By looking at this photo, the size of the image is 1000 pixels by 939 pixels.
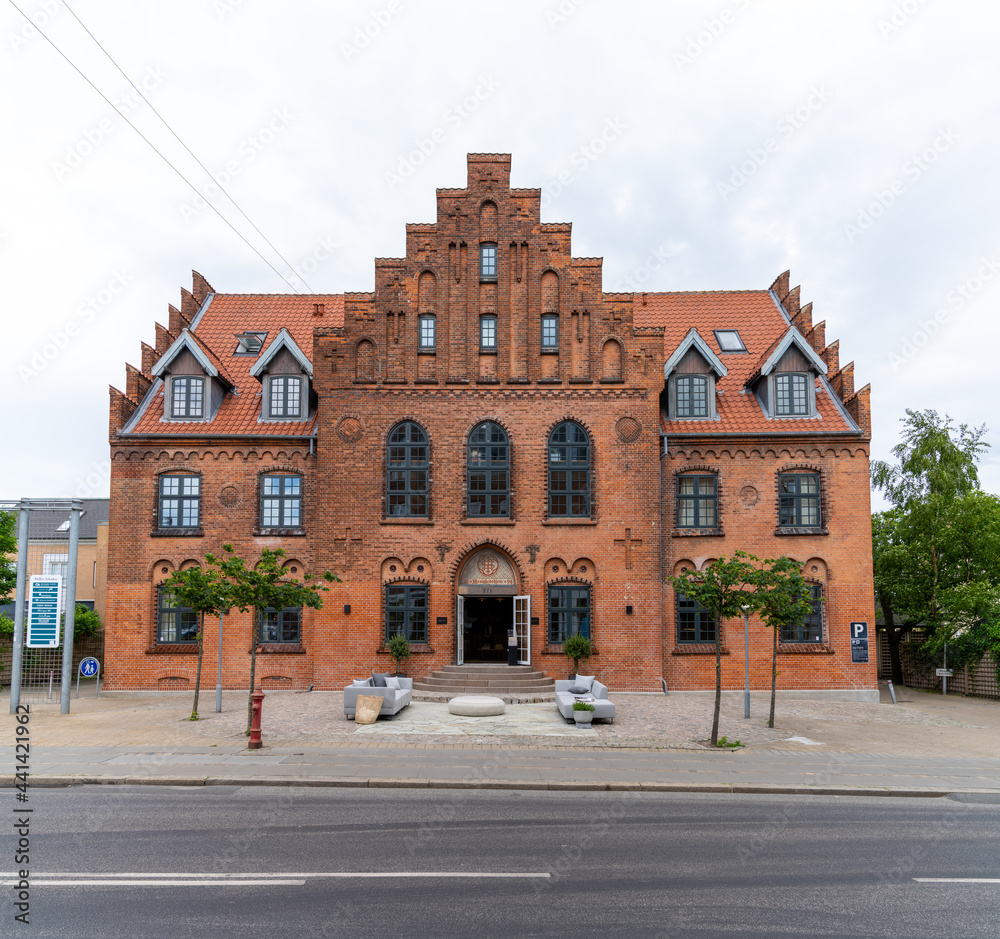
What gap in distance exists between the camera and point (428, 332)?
27000 mm

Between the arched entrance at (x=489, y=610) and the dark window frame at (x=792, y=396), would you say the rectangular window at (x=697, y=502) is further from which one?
the arched entrance at (x=489, y=610)

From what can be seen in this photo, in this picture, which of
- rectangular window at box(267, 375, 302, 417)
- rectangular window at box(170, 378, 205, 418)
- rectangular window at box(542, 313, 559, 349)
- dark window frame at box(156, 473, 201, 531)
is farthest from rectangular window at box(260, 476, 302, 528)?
rectangular window at box(542, 313, 559, 349)

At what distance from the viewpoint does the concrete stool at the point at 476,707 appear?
21.0 m

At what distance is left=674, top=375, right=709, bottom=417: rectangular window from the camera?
28.2 m

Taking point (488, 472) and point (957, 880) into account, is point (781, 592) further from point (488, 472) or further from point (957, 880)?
point (488, 472)

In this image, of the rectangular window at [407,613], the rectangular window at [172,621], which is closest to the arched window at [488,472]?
the rectangular window at [407,613]

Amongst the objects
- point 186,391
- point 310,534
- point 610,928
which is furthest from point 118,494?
point 610,928

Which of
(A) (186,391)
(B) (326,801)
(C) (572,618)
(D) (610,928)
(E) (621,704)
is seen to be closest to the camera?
(D) (610,928)

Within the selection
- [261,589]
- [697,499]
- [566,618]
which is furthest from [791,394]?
[261,589]

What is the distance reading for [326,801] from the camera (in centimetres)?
1249

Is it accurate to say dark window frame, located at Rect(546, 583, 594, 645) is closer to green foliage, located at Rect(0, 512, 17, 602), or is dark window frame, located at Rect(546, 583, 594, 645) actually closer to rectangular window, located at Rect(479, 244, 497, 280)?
rectangular window, located at Rect(479, 244, 497, 280)

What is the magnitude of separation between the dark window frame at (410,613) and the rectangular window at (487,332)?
8590 millimetres

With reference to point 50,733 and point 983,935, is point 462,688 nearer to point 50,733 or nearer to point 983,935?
point 50,733

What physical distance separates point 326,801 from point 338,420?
16.0 metres
